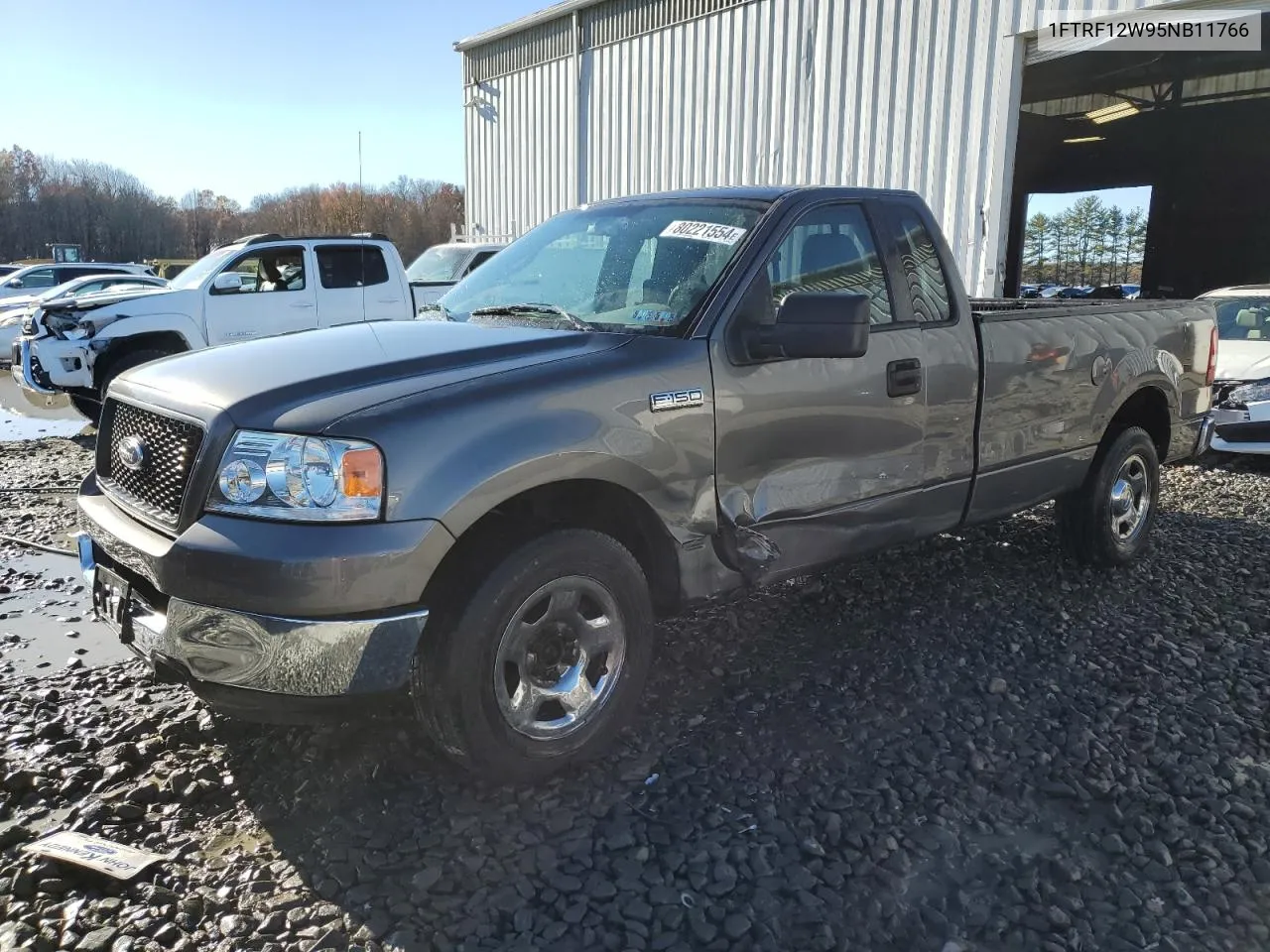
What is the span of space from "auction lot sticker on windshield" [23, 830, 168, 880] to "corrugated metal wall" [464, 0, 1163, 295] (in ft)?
34.1

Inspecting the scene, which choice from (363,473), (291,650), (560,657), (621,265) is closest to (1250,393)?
(621,265)

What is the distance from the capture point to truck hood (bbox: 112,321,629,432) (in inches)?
99.1

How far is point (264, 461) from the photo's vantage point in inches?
95.6

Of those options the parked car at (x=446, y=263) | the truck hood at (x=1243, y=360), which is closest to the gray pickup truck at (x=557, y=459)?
the truck hood at (x=1243, y=360)

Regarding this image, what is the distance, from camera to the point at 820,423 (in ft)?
11.0

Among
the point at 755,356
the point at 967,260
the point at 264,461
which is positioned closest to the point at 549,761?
the point at 264,461

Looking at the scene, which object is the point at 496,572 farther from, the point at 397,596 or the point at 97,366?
the point at 97,366

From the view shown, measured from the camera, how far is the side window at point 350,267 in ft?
34.2

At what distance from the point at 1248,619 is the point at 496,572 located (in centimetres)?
375

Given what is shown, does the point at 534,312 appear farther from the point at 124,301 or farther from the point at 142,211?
the point at 142,211

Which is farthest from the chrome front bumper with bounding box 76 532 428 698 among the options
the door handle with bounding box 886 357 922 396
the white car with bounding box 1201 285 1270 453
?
the white car with bounding box 1201 285 1270 453

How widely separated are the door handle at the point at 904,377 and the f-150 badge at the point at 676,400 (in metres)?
0.96

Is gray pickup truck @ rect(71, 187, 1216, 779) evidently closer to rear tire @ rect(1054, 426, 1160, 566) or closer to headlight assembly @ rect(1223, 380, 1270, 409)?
rear tire @ rect(1054, 426, 1160, 566)

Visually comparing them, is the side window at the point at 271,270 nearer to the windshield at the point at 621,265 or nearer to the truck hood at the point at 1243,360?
the windshield at the point at 621,265
